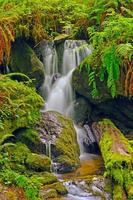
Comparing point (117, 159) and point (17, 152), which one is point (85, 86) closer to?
point (17, 152)

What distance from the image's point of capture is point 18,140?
869 centimetres

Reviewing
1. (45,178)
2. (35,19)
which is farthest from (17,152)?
(35,19)

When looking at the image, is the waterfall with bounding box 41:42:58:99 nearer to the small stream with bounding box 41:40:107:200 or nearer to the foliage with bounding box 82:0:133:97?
the small stream with bounding box 41:40:107:200

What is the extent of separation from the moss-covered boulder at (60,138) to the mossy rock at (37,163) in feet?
2.24

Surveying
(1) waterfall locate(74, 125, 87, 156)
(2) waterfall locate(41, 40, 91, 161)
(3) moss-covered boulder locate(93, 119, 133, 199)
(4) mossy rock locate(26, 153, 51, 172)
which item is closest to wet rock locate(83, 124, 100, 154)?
(1) waterfall locate(74, 125, 87, 156)

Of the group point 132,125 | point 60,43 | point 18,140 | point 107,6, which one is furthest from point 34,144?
point 107,6

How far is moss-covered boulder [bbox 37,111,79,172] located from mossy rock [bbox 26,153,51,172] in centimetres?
68

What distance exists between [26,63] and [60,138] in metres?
3.09

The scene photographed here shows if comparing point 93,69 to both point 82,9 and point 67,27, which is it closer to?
point 67,27

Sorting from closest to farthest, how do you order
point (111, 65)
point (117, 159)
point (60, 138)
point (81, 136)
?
point (117, 159)
point (60, 138)
point (111, 65)
point (81, 136)

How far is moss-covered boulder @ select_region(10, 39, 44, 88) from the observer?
1120cm

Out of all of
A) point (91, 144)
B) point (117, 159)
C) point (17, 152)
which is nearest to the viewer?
point (117, 159)

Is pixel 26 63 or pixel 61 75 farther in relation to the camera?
pixel 61 75

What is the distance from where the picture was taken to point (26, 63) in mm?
11234
